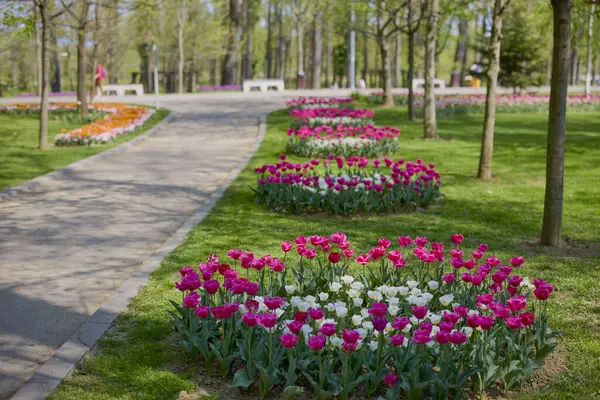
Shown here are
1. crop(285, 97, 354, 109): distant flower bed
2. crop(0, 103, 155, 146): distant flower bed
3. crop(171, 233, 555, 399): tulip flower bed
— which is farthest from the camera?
crop(285, 97, 354, 109): distant flower bed

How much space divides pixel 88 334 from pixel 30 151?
11593 millimetres

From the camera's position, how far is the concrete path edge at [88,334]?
12.5ft

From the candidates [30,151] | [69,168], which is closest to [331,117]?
[30,151]

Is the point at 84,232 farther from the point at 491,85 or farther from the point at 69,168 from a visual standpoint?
the point at 491,85

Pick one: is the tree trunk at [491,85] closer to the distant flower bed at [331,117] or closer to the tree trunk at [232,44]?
the distant flower bed at [331,117]

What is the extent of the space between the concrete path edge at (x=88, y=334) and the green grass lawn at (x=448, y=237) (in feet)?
0.21

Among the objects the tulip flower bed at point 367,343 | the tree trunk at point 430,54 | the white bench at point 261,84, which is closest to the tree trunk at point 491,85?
the tree trunk at point 430,54

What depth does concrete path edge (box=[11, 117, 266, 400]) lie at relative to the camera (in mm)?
3818

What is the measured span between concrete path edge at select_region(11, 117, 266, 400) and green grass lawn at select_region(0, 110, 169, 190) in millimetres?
5202

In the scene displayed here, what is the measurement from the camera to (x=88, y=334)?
180 inches

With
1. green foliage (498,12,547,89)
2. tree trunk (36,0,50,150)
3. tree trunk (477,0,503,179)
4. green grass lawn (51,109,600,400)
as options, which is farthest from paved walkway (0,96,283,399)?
green foliage (498,12,547,89)

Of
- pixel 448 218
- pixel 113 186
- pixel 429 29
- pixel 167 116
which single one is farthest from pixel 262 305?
pixel 167 116

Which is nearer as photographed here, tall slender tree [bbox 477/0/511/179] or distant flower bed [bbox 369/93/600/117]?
tall slender tree [bbox 477/0/511/179]

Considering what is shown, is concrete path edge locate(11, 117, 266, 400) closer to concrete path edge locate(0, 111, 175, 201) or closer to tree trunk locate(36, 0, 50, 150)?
concrete path edge locate(0, 111, 175, 201)
